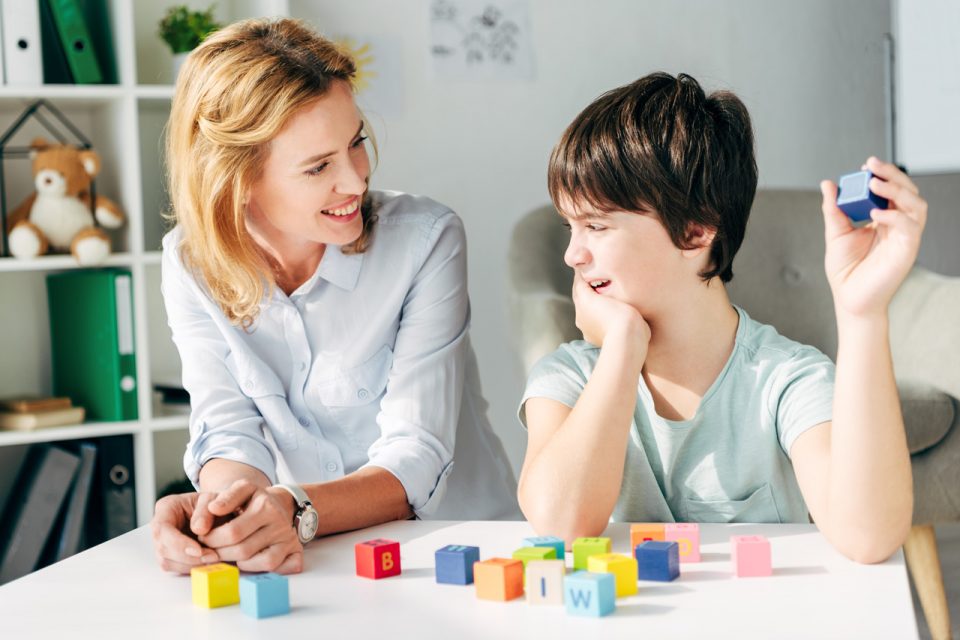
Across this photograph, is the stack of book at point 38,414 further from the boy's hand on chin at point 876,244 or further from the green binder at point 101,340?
the boy's hand on chin at point 876,244

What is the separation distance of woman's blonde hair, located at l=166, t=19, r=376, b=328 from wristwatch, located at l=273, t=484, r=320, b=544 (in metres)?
0.44

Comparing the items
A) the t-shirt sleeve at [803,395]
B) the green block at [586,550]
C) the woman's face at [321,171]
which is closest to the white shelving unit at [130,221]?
the woman's face at [321,171]

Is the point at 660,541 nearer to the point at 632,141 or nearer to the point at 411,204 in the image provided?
the point at 632,141

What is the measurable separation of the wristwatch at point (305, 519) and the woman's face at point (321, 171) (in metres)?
0.46

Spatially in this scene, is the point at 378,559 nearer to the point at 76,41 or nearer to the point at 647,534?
the point at 647,534

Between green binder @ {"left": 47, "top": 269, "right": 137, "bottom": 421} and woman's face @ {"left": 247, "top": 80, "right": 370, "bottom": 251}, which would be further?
green binder @ {"left": 47, "top": 269, "right": 137, "bottom": 421}

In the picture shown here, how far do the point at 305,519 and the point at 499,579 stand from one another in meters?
0.31

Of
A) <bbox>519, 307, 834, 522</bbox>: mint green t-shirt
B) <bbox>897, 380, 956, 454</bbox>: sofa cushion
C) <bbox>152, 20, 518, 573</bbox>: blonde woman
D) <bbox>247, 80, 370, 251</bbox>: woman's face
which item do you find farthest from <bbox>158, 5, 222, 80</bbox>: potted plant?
<bbox>897, 380, 956, 454</bbox>: sofa cushion

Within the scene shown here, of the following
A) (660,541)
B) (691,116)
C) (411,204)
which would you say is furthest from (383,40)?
(660,541)

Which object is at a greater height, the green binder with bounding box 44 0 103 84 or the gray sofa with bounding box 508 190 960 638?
the green binder with bounding box 44 0 103 84

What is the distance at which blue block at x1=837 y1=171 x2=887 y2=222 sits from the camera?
88 cm

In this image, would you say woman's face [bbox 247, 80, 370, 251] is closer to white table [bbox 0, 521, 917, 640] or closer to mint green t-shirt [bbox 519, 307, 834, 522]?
mint green t-shirt [bbox 519, 307, 834, 522]

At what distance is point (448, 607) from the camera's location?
789mm

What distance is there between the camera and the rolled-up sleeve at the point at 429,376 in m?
1.32
